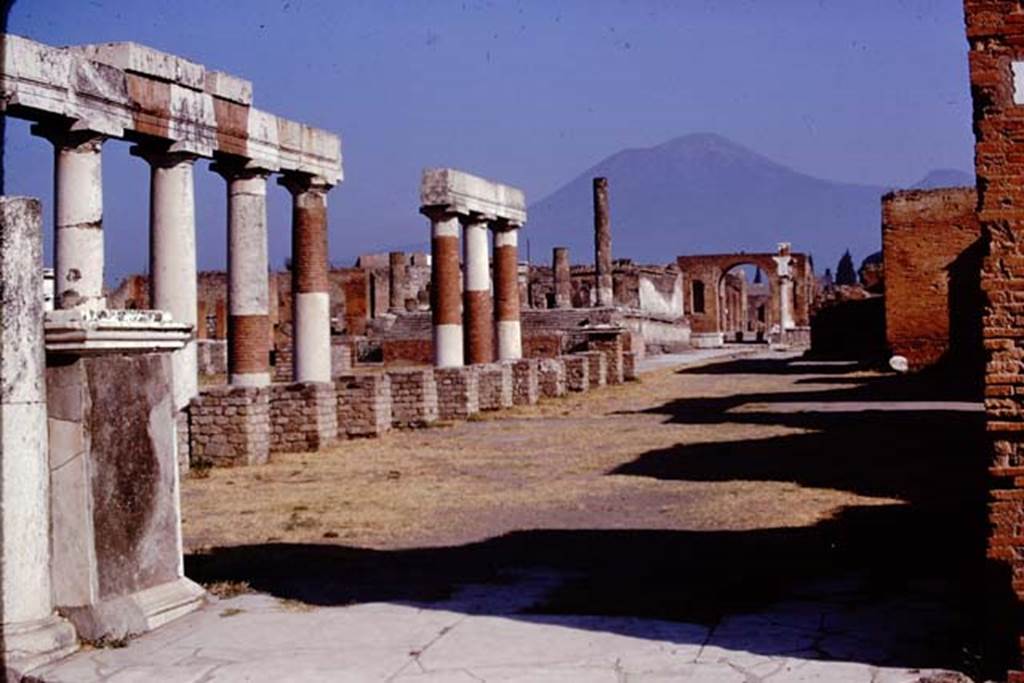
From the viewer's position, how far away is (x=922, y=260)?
24562 millimetres

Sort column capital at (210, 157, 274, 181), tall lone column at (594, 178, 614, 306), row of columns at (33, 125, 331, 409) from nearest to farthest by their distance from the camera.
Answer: row of columns at (33, 125, 331, 409), column capital at (210, 157, 274, 181), tall lone column at (594, 178, 614, 306)

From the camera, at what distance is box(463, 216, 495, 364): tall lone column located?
22.8 m

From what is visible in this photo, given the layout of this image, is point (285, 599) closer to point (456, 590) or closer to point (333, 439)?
point (456, 590)

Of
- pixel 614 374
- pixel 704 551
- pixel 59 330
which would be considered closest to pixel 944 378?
pixel 614 374

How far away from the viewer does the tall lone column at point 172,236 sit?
1458 centimetres

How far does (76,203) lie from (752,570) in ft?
30.5

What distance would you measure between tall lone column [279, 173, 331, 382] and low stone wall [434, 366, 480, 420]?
2950 millimetres

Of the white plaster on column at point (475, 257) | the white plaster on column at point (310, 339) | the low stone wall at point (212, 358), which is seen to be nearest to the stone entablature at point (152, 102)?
the white plaster on column at point (310, 339)

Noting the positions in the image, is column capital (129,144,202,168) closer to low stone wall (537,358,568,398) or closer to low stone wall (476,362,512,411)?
low stone wall (476,362,512,411)

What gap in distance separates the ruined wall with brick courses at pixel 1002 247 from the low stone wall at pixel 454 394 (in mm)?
15051

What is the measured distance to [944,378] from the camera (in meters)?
23.2

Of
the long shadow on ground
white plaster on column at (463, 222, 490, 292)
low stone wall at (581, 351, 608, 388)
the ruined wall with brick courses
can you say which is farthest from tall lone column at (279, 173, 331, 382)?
the ruined wall with brick courses

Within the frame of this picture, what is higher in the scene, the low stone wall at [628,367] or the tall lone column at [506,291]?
the tall lone column at [506,291]

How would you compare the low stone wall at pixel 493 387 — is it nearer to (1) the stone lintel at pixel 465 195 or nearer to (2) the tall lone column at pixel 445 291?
(2) the tall lone column at pixel 445 291
